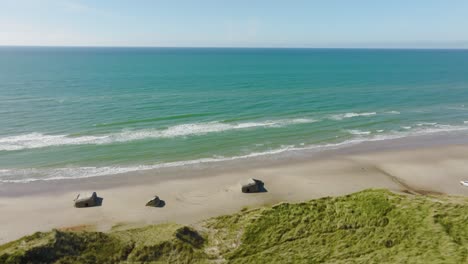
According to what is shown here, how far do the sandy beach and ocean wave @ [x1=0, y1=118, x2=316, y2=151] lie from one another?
9381 millimetres

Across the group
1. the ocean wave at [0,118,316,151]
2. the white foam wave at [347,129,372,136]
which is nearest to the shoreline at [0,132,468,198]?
the white foam wave at [347,129,372,136]

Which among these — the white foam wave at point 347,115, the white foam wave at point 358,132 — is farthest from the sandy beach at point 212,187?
the white foam wave at point 347,115

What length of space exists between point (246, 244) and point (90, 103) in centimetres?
4553

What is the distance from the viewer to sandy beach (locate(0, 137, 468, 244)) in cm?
2117

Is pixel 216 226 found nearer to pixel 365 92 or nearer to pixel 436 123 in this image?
pixel 436 123

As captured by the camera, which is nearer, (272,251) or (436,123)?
(272,251)

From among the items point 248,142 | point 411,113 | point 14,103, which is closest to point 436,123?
point 411,113

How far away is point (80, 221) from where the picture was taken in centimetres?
2077

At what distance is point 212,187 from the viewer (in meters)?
25.8

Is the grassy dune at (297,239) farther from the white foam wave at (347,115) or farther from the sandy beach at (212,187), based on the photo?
the white foam wave at (347,115)

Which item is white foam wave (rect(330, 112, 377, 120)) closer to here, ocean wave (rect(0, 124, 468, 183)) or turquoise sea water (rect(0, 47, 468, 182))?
turquoise sea water (rect(0, 47, 468, 182))

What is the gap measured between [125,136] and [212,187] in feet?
55.6

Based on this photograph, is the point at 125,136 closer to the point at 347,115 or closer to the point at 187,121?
the point at 187,121

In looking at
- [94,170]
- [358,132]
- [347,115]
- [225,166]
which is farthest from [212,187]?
[347,115]
